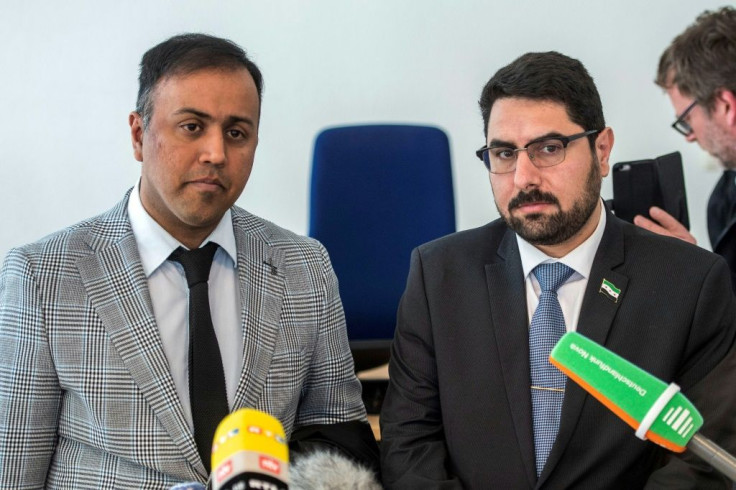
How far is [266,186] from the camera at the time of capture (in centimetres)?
380

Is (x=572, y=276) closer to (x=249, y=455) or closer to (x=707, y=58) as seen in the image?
(x=707, y=58)

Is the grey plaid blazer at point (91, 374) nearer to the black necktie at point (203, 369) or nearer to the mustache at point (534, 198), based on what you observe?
the black necktie at point (203, 369)

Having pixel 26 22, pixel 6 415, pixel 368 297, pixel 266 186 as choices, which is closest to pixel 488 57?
pixel 266 186

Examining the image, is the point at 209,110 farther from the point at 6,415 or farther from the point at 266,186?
the point at 266,186

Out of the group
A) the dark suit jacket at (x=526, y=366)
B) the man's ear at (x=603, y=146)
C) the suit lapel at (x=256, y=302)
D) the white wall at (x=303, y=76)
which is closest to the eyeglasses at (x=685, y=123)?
the man's ear at (x=603, y=146)

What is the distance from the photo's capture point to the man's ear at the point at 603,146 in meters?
1.93

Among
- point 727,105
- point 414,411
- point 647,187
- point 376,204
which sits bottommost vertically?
point 414,411

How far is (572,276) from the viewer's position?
1.85 metres

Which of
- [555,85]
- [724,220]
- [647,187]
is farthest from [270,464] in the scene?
[724,220]

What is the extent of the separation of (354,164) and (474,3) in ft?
3.90

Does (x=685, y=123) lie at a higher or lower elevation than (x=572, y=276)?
higher

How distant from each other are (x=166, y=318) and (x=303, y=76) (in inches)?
85.3

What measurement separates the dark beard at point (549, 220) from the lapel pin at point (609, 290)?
13 centimetres

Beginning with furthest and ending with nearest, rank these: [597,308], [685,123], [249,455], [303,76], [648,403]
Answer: [303,76], [685,123], [597,308], [648,403], [249,455]
